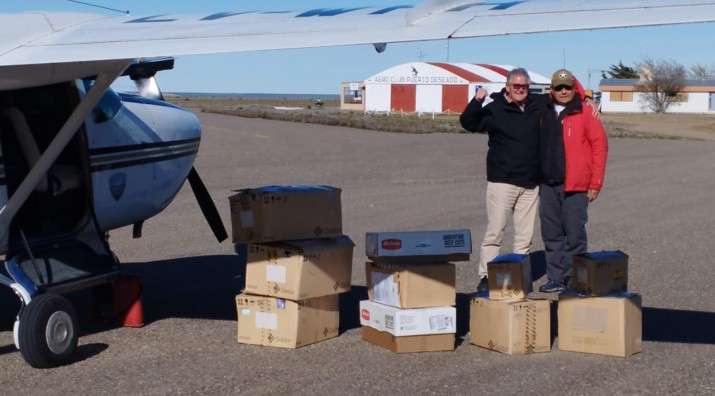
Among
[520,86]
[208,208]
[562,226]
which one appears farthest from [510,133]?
[208,208]

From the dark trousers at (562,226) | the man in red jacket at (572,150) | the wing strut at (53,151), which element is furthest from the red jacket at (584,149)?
the wing strut at (53,151)

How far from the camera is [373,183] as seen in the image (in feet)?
56.8

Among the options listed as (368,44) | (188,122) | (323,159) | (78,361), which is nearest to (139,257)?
(188,122)

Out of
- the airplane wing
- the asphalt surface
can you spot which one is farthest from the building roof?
the airplane wing

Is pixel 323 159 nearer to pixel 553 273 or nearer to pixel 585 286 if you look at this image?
pixel 553 273

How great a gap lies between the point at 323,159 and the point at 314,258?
48.6ft

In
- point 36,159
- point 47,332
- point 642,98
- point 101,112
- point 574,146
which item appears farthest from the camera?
point 642,98

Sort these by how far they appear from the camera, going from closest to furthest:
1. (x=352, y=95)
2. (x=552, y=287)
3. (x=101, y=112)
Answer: (x=101, y=112) < (x=552, y=287) < (x=352, y=95)

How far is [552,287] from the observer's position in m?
8.38

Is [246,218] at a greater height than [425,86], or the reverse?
[425,86]

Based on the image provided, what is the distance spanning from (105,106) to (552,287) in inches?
149

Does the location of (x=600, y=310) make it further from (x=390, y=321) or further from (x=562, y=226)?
(x=562, y=226)

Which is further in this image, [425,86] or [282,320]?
[425,86]

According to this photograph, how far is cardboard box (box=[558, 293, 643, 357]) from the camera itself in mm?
6391
